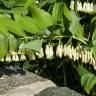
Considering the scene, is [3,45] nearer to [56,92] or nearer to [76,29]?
[76,29]

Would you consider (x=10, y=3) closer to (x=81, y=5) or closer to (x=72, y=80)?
(x=81, y=5)

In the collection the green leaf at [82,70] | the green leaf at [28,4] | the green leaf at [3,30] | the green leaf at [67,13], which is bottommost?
the green leaf at [82,70]

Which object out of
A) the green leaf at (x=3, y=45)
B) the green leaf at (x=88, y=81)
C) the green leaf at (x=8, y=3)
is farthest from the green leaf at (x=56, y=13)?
the green leaf at (x=88, y=81)

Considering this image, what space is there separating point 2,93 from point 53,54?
2.07 feet

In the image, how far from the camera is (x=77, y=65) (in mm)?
2742

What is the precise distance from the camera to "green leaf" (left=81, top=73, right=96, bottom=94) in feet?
8.33

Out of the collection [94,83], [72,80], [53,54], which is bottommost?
[72,80]

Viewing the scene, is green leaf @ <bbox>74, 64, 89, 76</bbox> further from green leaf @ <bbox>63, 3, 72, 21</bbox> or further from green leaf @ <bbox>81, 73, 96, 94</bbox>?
green leaf @ <bbox>63, 3, 72, 21</bbox>

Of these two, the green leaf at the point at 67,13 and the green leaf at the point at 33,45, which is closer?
the green leaf at the point at 33,45

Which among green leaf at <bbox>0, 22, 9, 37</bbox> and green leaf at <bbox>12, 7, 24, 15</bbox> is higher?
green leaf at <bbox>12, 7, 24, 15</bbox>

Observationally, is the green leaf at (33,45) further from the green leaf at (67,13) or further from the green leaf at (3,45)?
the green leaf at (67,13)

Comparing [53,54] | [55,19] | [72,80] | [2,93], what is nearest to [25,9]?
[55,19]

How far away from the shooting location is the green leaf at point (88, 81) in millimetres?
2539

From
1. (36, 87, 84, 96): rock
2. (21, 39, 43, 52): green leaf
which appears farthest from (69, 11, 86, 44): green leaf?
(36, 87, 84, 96): rock
